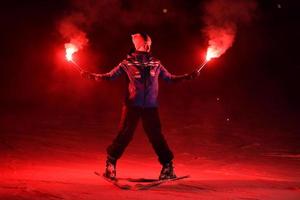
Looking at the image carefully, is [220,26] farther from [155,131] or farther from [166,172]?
[166,172]

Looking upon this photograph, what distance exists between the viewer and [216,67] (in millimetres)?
28953

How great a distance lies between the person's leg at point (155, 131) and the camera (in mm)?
8398

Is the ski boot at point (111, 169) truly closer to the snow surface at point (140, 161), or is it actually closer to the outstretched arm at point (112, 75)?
the snow surface at point (140, 161)

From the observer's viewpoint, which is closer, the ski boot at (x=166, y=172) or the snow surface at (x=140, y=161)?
the snow surface at (x=140, y=161)

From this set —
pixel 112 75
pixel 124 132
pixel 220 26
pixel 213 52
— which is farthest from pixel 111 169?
pixel 220 26

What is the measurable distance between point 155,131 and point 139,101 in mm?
464

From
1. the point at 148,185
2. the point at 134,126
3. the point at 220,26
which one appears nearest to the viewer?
the point at 148,185

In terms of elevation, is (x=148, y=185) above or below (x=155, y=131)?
below

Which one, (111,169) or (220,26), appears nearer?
(111,169)

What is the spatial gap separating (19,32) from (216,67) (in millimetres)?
8956

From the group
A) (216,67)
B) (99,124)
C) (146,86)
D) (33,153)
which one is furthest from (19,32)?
(146,86)

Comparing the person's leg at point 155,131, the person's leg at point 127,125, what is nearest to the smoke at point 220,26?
the person's leg at point 155,131

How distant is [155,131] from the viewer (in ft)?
27.7

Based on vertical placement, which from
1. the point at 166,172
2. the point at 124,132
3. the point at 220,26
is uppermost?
the point at 220,26
